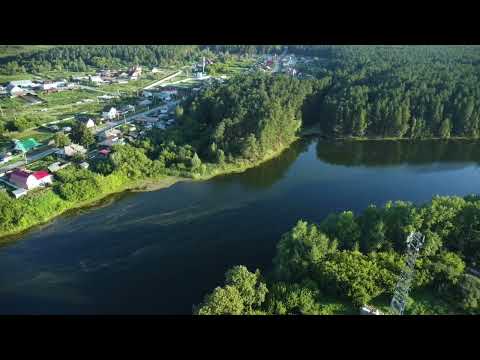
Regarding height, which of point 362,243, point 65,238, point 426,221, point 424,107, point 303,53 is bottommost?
point 65,238

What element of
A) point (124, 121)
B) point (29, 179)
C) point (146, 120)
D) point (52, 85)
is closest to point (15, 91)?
point (52, 85)

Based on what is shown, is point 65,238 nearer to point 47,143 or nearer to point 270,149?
point 47,143

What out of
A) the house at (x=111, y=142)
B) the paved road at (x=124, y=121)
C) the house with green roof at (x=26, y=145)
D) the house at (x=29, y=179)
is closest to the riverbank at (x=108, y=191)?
the house at (x=29, y=179)

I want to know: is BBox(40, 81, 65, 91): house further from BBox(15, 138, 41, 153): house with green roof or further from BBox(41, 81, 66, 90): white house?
BBox(15, 138, 41, 153): house with green roof

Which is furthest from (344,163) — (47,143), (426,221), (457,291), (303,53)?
(303,53)

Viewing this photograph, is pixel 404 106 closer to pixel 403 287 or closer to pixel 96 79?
pixel 403 287

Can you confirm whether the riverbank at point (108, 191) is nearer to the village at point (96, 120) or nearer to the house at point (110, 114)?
the village at point (96, 120)
